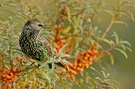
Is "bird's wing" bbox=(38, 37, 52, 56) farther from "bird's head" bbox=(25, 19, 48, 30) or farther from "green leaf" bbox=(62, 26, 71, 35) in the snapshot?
"green leaf" bbox=(62, 26, 71, 35)

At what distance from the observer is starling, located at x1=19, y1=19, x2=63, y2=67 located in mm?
3885

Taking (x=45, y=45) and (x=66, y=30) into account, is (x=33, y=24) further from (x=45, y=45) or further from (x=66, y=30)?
(x=66, y=30)

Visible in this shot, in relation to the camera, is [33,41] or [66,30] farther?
[66,30]

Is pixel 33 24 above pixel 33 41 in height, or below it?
above

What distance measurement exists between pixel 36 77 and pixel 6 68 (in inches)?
8.0

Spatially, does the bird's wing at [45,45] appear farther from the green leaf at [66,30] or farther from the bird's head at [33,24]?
the green leaf at [66,30]

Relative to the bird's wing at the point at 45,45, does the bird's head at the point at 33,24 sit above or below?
above

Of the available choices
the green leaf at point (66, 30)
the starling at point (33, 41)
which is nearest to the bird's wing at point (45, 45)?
the starling at point (33, 41)

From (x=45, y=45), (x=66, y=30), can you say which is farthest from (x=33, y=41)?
(x=66, y=30)

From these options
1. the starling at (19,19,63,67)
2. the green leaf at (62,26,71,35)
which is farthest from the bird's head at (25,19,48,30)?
the green leaf at (62,26,71,35)

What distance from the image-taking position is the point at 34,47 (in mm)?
3885

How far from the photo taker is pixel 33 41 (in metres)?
3.92

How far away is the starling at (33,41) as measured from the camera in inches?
153

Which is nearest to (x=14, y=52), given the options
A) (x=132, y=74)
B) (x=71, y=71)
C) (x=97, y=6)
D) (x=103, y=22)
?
(x=71, y=71)
